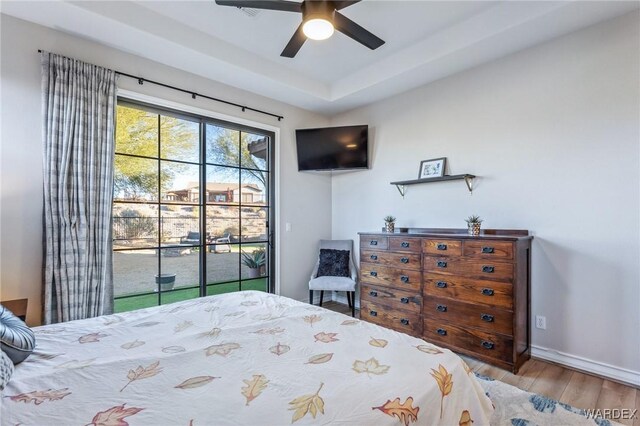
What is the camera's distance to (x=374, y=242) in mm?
3342

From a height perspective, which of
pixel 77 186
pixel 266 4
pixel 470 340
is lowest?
pixel 470 340

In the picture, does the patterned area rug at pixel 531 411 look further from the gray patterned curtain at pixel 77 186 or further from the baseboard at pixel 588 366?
the gray patterned curtain at pixel 77 186

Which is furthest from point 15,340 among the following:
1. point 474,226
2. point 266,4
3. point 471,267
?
point 474,226

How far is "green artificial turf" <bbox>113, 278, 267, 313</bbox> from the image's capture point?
9.20 ft

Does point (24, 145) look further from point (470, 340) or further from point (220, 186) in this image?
point (470, 340)

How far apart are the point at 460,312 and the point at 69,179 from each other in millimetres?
3461

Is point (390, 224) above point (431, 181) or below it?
below

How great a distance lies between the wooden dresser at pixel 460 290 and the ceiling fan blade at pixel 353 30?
1765mm

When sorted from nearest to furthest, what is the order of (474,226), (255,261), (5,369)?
1. (5,369)
2. (474,226)
3. (255,261)

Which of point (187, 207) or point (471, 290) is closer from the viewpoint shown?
point (471, 290)

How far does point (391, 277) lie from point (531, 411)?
4.98ft

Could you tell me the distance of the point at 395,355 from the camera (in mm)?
1235

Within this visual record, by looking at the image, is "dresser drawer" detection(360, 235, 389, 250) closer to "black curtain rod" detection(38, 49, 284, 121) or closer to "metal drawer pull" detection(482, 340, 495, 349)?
"metal drawer pull" detection(482, 340, 495, 349)

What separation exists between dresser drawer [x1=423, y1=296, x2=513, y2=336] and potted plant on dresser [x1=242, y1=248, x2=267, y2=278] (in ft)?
6.55
